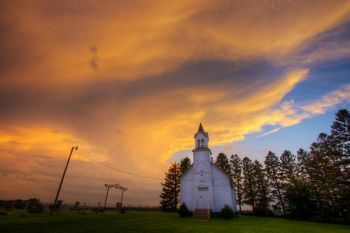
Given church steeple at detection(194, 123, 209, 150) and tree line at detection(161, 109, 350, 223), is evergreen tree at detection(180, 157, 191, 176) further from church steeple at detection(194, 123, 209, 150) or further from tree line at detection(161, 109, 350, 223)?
church steeple at detection(194, 123, 209, 150)

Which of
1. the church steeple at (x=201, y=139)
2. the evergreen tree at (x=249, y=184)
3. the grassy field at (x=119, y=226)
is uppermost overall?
the church steeple at (x=201, y=139)

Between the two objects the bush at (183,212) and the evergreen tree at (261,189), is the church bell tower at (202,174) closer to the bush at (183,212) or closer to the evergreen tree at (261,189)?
the bush at (183,212)

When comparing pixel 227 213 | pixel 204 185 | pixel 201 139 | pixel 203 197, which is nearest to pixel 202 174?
pixel 204 185

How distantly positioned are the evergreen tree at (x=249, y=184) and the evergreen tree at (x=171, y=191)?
1755 centimetres

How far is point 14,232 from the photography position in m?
15.2

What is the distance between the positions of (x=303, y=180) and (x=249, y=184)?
40.7 feet

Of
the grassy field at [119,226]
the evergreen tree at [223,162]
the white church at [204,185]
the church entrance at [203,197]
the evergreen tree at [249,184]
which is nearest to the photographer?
the grassy field at [119,226]

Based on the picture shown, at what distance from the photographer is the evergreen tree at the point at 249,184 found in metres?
54.1

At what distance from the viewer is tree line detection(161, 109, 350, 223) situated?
3569 cm

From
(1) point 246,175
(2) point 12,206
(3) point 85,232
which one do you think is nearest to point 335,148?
(1) point 246,175

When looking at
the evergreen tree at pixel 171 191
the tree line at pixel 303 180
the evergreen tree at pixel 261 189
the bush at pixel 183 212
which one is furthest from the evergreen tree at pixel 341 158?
the evergreen tree at pixel 171 191

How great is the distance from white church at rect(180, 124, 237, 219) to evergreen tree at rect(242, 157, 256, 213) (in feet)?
56.6

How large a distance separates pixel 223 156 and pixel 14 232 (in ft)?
175

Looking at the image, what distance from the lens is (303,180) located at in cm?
4859
